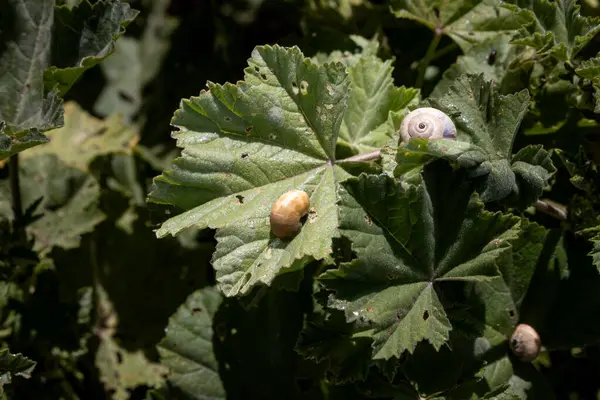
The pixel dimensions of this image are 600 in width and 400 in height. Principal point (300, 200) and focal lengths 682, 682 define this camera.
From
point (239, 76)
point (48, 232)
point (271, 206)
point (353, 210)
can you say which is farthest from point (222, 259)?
point (239, 76)

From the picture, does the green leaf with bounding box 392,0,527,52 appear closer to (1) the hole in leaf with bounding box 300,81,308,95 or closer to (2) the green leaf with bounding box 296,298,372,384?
(1) the hole in leaf with bounding box 300,81,308,95

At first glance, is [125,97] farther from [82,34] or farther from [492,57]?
[492,57]

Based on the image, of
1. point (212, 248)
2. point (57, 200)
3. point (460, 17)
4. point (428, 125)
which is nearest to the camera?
point (428, 125)

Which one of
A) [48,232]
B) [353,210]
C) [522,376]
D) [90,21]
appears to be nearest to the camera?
[353,210]

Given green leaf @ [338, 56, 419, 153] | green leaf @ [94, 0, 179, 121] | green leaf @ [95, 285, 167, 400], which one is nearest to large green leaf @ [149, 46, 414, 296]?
green leaf @ [338, 56, 419, 153]

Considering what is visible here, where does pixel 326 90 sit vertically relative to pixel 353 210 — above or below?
above

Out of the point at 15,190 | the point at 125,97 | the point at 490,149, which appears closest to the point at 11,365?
the point at 15,190

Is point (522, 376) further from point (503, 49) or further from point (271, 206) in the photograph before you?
point (503, 49)
